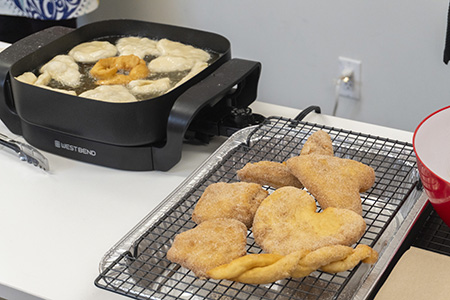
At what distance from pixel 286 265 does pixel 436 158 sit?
30 cm

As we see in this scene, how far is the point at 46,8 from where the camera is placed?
6.52ft

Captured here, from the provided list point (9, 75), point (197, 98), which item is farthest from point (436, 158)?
point (9, 75)

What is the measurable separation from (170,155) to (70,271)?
286 millimetres

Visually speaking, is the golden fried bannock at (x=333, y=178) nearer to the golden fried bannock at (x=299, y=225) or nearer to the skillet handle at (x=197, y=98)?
the golden fried bannock at (x=299, y=225)

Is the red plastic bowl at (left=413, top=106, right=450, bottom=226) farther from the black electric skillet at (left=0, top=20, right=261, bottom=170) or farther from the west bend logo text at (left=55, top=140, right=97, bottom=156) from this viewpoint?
the west bend logo text at (left=55, top=140, right=97, bottom=156)

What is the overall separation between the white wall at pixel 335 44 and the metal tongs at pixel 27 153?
1.28 metres

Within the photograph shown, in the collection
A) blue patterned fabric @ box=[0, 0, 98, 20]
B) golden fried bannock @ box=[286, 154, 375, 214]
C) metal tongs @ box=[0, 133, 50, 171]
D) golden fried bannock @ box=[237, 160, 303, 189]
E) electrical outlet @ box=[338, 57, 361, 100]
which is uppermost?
golden fried bannock @ box=[286, 154, 375, 214]

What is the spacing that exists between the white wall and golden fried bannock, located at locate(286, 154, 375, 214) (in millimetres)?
1216

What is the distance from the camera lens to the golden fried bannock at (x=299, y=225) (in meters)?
0.76

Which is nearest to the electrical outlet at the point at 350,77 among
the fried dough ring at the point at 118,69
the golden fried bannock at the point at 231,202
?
the fried dough ring at the point at 118,69

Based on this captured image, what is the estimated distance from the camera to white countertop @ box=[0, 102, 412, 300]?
0.88 m

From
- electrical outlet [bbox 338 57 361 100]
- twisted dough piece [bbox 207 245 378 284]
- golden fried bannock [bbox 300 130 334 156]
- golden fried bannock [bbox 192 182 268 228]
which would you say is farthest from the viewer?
electrical outlet [bbox 338 57 361 100]

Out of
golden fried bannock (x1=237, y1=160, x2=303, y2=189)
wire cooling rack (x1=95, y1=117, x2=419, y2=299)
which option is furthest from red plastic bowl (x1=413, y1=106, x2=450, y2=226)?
golden fried bannock (x1=237, y1=160, x2=303, y2=189)

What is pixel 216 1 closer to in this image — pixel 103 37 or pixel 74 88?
pixel 103 37
